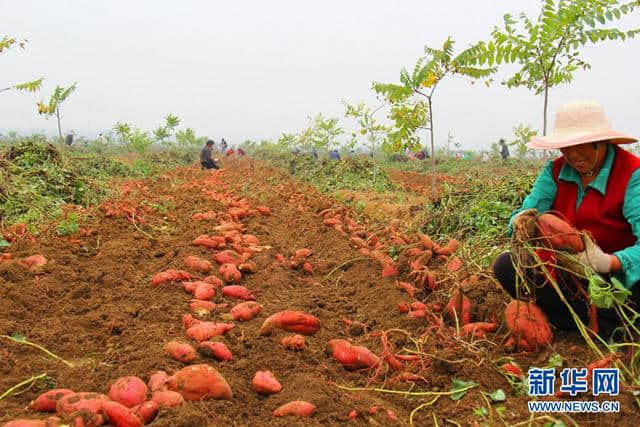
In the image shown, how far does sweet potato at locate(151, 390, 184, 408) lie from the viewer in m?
1.63

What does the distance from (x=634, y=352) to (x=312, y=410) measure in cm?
133

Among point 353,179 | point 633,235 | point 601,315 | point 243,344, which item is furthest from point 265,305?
point 353,179

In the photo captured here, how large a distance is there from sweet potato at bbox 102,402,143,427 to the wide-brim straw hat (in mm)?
1968

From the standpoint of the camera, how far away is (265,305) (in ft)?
9.36

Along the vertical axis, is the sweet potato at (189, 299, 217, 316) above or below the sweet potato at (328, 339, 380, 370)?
above

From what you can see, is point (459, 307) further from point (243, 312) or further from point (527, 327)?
point (243, 312)

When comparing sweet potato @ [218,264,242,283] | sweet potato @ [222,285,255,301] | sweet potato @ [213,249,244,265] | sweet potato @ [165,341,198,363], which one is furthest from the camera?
sweet potato @ [213,249,244,265]

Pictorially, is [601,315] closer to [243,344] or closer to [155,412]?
[243,344]

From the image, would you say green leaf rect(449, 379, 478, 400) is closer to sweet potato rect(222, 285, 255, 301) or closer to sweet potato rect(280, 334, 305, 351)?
sweet potato rect(280, 334, 305, 351)

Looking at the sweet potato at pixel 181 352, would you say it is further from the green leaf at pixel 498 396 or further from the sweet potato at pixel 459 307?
the sweet potato at pixel 459 307

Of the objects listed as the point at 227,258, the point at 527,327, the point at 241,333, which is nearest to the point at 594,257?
the point at 527,327

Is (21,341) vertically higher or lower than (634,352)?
higher

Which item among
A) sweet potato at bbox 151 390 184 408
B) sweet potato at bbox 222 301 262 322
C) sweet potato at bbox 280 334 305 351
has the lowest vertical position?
sweet potato at bbox 280 334 305 351

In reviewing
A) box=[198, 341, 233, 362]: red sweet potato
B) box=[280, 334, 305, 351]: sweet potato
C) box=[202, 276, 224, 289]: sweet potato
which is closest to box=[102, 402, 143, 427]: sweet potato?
box=[198, 341, 233, 362]: red sweet potato
